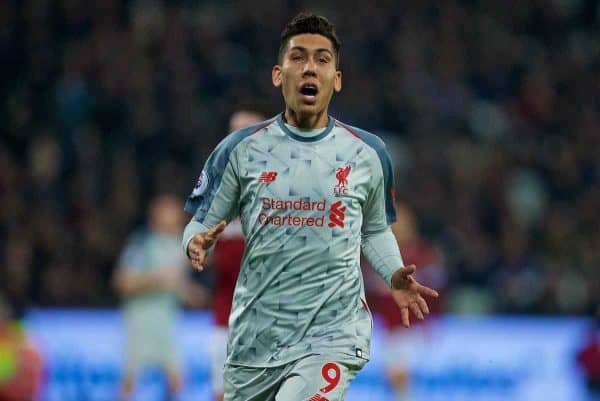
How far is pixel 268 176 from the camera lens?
4645 mm

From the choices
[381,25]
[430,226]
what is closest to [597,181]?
[430,226]

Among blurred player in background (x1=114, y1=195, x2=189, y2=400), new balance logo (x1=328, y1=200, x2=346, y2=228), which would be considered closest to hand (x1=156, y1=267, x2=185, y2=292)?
blurred player in background (x1=114, y1=195, x2=189, y2=400)

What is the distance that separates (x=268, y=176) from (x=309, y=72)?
427 millimetres

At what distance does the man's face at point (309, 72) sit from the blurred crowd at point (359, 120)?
7.62 meters

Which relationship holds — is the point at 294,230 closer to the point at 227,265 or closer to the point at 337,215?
the point at 337,215

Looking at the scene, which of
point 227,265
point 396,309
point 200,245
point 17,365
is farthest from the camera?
point 396,309

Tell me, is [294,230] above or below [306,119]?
below

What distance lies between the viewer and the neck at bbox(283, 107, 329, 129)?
186 inches

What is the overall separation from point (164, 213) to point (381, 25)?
21.2ft

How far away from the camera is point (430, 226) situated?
44.6 ft

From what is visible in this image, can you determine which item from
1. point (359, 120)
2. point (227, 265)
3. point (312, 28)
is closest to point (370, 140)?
point (312, 28)

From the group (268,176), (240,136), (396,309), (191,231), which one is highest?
(396,309)

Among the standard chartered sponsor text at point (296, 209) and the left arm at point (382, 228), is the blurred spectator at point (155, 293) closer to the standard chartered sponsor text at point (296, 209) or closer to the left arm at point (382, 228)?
the left arm at point (382, 228)

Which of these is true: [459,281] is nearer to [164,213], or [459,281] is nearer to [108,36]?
[164,213]
